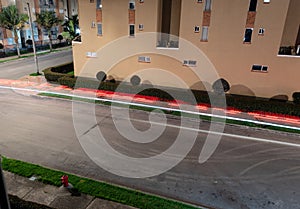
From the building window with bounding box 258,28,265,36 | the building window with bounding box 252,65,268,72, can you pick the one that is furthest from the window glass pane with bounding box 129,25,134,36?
the building window with bounding box 252,65,268,72

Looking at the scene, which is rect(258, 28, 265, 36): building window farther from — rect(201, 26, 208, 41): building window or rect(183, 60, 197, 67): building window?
rect(183, 60, 197, 67): building window

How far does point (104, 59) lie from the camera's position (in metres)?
20.6

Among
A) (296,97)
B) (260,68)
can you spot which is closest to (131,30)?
(260,68)

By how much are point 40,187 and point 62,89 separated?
483 inches

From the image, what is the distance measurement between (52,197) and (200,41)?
1453cm

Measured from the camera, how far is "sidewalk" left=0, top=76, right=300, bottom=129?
46.9 feet

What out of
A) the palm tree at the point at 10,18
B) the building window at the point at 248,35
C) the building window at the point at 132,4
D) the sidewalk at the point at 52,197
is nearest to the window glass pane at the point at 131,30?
the building window at the point at 132,4

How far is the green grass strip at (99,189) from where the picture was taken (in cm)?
743

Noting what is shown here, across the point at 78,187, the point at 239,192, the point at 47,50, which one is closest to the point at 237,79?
the point at 239,192

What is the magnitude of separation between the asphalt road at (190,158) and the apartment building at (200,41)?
18.2 feet

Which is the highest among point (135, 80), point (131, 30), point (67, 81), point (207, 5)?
point (207, 5)

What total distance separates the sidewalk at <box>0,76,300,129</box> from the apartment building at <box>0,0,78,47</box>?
779 inches

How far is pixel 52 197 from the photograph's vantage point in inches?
301

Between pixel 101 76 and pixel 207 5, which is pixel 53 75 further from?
pixel 207 5
